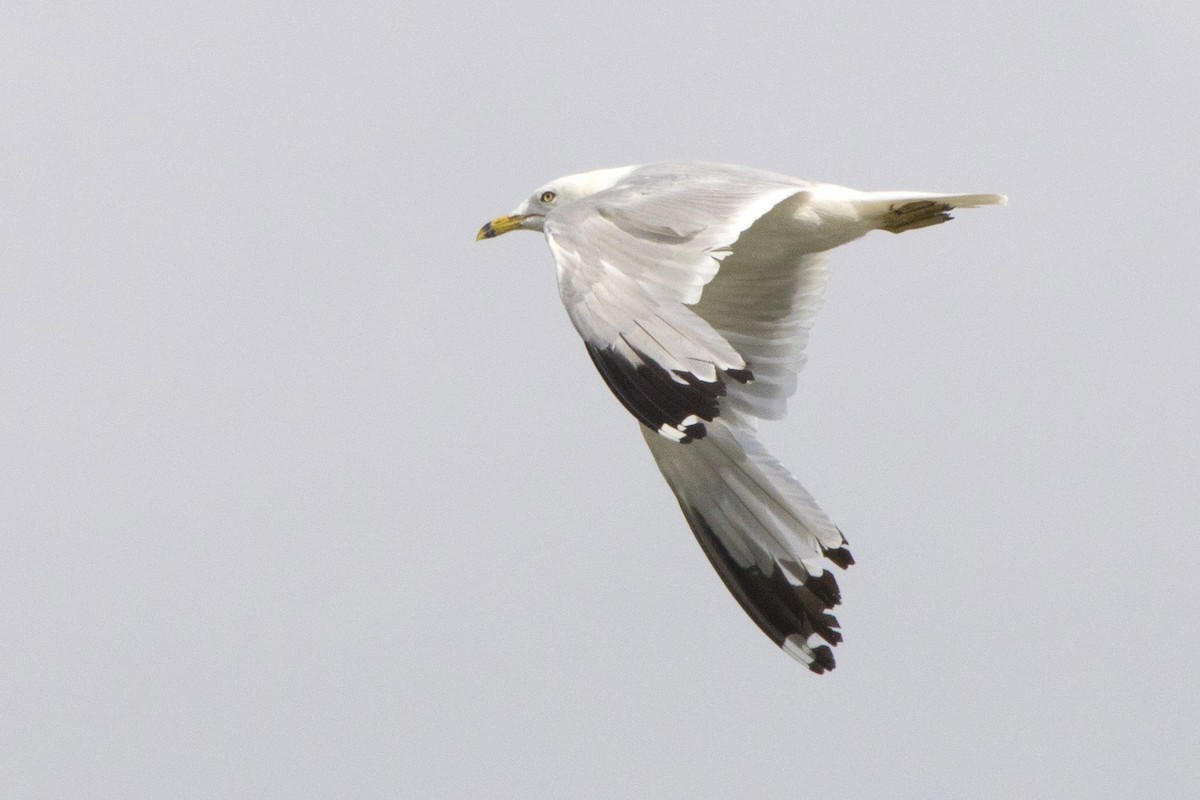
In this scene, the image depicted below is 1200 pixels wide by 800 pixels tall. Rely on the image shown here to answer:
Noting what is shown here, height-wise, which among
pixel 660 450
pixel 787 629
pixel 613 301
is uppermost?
pixel 613 301

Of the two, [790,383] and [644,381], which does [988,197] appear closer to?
[790,383]

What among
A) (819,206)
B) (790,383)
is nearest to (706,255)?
(819,206)

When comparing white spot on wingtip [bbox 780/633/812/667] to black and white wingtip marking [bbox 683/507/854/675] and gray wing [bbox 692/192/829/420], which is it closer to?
black and white wingtip marking [bbox 683/507/854/675]

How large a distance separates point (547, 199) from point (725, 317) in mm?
949

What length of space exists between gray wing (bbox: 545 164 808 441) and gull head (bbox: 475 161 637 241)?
1.23 meters

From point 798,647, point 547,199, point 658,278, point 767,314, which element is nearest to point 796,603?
point 798,647

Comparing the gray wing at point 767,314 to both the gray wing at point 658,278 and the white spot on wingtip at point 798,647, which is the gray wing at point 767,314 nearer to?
the white spot on wingtip at point 798,647

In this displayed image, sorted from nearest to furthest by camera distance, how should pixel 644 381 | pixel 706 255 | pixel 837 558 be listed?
pixel 644 381
pixel 706 255
pixel 837 558

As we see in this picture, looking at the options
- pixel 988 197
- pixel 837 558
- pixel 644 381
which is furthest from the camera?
pixel 837 558

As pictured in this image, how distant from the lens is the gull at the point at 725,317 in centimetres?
683

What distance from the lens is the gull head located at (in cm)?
942

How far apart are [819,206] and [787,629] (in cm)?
187

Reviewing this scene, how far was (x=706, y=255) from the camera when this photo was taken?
7.19 meters

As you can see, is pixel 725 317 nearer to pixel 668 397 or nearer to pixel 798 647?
pixel 798 647
